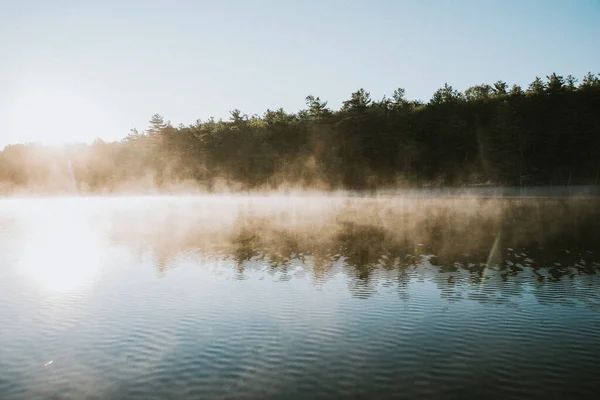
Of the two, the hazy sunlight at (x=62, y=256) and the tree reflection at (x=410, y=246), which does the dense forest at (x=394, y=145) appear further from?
the hazy sunlight at (x=62, y=256)

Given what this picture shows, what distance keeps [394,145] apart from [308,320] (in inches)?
3945

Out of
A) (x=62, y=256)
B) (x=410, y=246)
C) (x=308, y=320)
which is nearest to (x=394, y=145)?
(x=410, y=246)

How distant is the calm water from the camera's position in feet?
40.1

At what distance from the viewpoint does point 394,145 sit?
371ft

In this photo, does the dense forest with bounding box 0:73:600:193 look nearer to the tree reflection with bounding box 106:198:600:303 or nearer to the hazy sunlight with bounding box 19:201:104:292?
the tree reflection with bounding box 106:198:600:303

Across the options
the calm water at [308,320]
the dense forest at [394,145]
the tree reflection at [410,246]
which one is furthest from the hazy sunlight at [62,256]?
the dense forest at [394,145]

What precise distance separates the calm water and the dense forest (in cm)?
6981

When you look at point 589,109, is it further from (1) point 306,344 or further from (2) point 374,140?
(1) point 306,344

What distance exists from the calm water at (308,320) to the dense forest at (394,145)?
229ft

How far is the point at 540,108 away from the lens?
102 meters

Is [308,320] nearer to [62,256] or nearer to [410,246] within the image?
[410,246]

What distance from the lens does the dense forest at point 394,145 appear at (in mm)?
96188

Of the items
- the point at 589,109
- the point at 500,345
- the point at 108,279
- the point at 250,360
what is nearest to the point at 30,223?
the point at 108,279

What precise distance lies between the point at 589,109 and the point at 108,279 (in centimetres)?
11169
